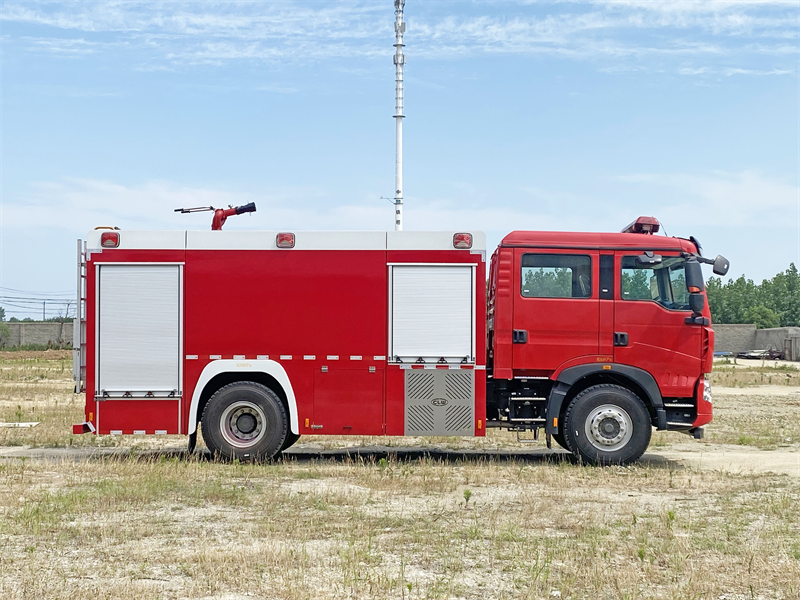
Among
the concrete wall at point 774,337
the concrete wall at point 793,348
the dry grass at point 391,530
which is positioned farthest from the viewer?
the concrete wall at point 774,337

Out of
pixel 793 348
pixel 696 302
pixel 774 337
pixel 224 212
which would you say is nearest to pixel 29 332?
pixel 793 348

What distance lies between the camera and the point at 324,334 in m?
12.0

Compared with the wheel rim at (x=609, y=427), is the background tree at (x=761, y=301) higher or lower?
higher

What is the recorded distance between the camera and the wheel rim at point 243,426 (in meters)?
11.9

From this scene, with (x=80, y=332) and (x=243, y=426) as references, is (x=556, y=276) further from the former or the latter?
(x=80, y=332)

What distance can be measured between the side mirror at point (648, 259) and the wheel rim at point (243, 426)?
5.45 meters

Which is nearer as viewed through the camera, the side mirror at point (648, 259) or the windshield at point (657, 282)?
the side mirror at point (648, 259)

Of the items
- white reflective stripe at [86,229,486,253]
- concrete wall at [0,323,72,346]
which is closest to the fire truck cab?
white reflective stripe at [86,229,486,253]

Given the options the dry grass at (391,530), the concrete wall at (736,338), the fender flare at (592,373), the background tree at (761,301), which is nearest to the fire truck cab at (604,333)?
the fender flare at (592,373)

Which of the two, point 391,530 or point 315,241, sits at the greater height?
point 315,241

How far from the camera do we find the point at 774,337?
72000 millimetres

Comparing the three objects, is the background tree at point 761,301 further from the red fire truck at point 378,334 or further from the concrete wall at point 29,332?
the red fire truck at point 378,334

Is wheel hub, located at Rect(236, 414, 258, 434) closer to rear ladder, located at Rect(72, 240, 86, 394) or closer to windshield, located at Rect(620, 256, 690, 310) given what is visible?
rear ladder, located at Rect(72, 240, 86, 394)

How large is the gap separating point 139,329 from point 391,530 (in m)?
5.61
